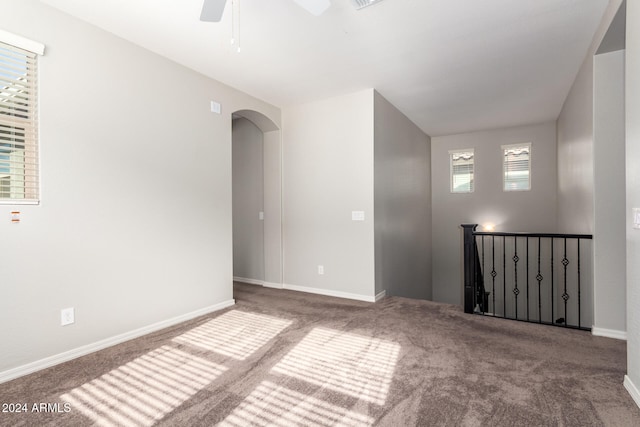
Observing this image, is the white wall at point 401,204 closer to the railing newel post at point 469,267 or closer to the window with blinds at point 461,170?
the window with blinds at point 461,170

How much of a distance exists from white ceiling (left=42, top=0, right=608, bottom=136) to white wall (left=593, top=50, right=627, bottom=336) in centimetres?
49

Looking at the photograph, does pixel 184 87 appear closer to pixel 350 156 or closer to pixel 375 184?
pixel 350 156

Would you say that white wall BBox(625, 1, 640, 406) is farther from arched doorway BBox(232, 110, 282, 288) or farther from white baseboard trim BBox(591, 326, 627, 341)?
arched doorway BBox(232, 110, 282, 288)

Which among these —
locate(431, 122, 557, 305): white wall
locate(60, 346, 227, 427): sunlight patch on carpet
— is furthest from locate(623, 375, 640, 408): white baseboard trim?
locate(431, 122, 557, 305): white wall

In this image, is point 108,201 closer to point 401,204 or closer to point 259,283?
point 259,283

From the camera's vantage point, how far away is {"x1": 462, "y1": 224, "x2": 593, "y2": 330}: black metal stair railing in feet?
11.0

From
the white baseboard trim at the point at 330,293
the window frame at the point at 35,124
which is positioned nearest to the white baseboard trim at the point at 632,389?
the white baseboard trim at the point at 330,293

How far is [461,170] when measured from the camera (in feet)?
22.7

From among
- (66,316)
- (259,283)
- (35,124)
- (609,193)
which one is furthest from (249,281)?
(609,193)

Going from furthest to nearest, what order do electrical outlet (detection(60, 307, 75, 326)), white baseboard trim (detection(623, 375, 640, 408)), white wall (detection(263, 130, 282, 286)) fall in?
white wall (detection(263, 130, 282, 286)) → electrical outlet (detection(60, 307, 75, 326)) → white baseboard trim (detection(623, 375, 640, 408))

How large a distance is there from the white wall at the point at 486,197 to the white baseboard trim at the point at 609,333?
2.66 metres

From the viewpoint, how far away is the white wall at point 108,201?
7.59 ft

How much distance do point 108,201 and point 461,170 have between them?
6491mm

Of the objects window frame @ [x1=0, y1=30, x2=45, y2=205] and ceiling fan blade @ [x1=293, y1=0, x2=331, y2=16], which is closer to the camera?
ceiling fan blade @ [x1=293, y1=0, x2=331, y2=16]
